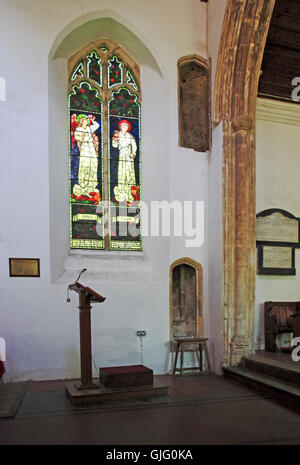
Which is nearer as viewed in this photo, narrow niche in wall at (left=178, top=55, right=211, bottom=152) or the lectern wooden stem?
the lectern wooden stem

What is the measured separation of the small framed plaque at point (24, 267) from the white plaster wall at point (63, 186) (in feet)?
0.25

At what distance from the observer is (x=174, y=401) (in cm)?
559

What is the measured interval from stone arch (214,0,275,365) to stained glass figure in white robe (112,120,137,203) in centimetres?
168

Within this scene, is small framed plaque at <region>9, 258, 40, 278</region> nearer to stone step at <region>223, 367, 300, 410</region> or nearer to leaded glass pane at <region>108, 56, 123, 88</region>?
stone step at <region>223, 367, 300, 410</region>

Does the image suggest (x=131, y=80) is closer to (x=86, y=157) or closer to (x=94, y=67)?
(x=94, y=67)

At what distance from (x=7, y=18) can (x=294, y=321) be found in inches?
248

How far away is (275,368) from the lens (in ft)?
20.2

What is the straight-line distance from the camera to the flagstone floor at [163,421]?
13.9 feet

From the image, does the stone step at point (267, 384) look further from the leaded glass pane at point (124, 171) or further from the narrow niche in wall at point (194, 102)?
the narrow niche in wall at point (194, 102)

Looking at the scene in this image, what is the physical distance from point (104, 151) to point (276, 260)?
3.72m

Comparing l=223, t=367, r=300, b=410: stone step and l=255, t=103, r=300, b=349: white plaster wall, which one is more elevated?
l=255, t=103, r=300, b=349: white plaster wall

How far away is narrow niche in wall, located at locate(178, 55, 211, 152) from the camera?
7.98m

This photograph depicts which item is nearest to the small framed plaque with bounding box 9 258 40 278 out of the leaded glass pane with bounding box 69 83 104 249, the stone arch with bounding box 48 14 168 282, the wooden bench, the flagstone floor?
the stone arch with bounding box 48 14 168 282

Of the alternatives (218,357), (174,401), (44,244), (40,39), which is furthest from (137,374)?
(40,39)
